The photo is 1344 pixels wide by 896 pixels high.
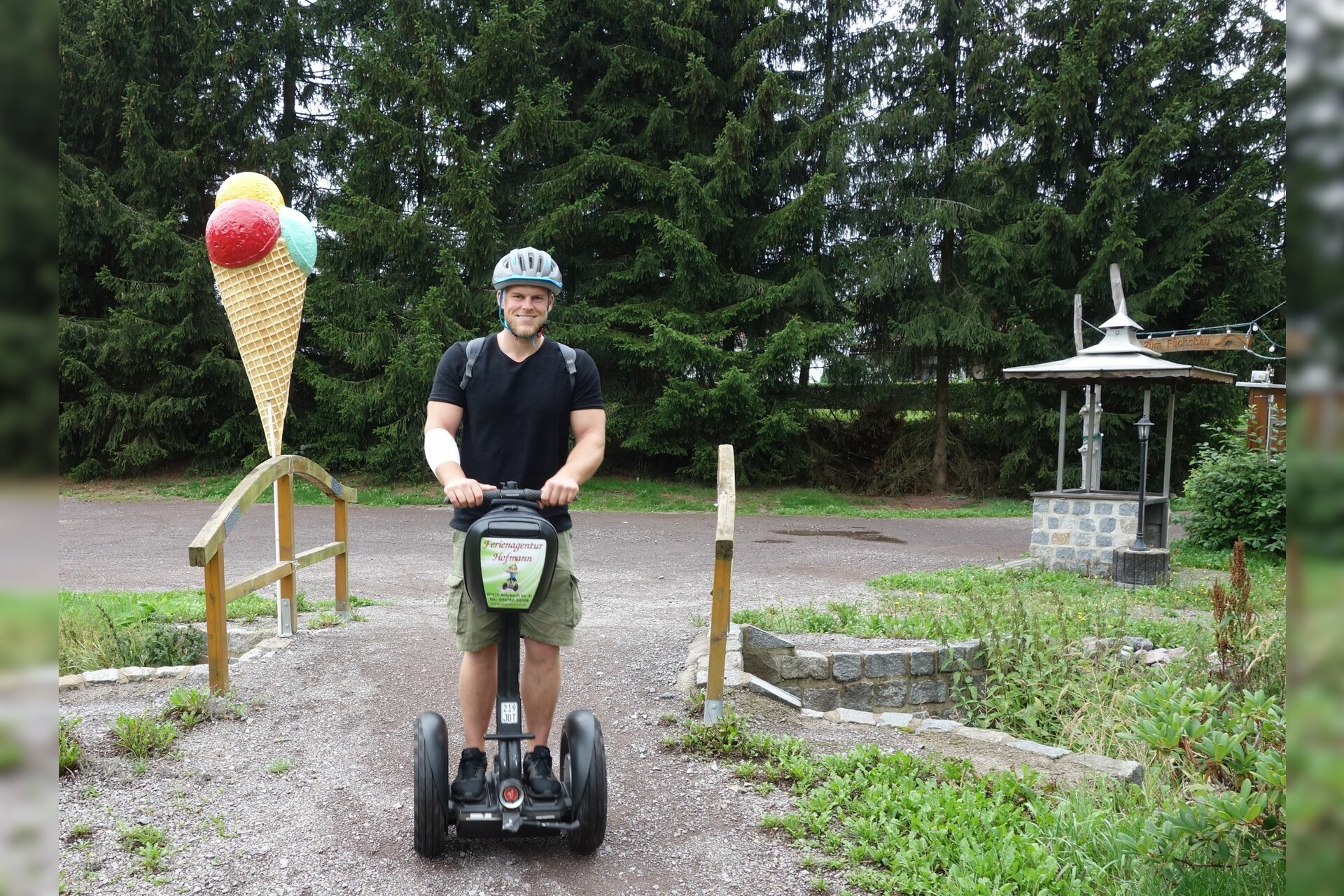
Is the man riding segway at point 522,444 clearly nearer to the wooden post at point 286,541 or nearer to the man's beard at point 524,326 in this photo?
the man's beard at point 524,326

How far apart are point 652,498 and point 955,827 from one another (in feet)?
42.4

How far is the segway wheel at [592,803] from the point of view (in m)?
3.09

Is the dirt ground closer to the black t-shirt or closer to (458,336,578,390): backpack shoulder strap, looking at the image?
the black t-shirt

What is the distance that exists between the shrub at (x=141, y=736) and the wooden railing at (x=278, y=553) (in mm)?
529

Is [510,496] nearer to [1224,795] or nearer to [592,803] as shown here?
[592,803]

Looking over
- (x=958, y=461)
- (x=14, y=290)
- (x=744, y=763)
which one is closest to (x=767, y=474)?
(x=958, y=461)

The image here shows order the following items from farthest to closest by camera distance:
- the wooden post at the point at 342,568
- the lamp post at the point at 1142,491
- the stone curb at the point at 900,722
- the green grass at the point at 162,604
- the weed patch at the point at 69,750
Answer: the lamp post at the point at 1142,491, the wooden post at the point at 342,568, the green grass at the point at 162,604, the stone curb at the point at 900,722, the weed patch at the point at 69,750

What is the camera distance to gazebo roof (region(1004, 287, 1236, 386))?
31.8ft

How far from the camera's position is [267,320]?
227 inches

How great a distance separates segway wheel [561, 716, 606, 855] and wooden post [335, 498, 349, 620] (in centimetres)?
395

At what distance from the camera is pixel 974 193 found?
1886 centimetres

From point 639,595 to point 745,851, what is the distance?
193 inches

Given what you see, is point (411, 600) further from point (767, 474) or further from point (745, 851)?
point (767, 474)

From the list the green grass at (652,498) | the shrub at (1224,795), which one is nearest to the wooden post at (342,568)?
the shrub at (1224,795)
